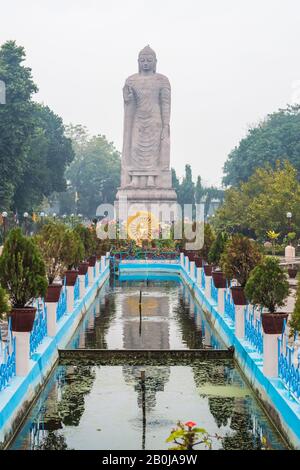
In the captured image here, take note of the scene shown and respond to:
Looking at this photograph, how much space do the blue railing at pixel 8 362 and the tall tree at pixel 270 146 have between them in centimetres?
4271

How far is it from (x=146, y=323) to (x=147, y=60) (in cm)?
2898

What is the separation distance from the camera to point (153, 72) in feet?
143

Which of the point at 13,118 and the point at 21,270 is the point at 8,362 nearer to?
the point at 21,270

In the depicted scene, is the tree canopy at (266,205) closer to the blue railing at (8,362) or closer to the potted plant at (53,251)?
the potted plant at (53,251)

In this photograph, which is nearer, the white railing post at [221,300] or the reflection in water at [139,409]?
the reflection in water at [139,409]

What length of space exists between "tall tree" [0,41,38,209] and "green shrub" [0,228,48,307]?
88.4 ft

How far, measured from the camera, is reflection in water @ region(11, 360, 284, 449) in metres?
8.23

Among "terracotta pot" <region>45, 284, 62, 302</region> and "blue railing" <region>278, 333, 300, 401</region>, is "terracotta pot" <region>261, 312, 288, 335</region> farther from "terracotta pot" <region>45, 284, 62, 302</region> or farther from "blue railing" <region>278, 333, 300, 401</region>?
"terracotta pot" <region>45, 284, 62, 302</region>

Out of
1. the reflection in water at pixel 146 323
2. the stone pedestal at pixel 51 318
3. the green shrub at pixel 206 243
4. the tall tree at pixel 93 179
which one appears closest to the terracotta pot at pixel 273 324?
the stone pedestal at pixel 51 318

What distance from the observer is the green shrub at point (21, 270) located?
10266 mm
